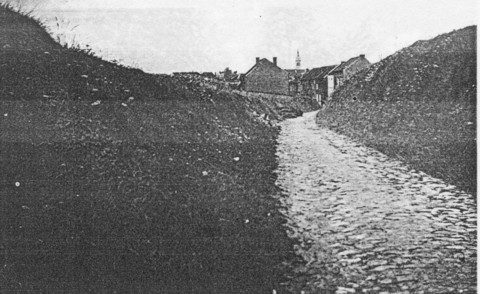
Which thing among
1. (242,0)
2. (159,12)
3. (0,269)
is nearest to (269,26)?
(242,0)

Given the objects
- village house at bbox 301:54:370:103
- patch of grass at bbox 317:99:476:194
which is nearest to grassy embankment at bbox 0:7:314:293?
patch of grass at bbox 317:99:476:194

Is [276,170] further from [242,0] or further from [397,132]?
[397,132]

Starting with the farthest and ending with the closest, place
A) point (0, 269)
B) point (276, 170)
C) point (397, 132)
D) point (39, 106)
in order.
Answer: point (397, 132) → point (276, 170) → point (39, 106) → point (0, 269)

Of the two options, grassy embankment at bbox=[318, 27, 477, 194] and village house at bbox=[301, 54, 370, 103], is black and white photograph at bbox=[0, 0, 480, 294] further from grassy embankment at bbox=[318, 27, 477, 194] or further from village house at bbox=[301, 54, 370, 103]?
village house at bbox=[301, 54, 370, 103]

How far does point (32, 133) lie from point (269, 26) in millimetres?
3756

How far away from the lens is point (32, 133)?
530 centimetres

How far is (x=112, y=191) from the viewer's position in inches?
195

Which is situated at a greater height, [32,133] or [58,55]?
[58,55]

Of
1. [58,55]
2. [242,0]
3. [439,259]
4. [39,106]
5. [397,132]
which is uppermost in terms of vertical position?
[242,0]

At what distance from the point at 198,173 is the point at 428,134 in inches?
267

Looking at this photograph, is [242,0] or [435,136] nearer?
[242,0]

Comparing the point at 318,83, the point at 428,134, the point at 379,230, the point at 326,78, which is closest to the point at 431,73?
the point at 428,134

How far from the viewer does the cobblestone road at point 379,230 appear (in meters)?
4.24

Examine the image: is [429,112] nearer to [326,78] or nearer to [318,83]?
[326,78]
